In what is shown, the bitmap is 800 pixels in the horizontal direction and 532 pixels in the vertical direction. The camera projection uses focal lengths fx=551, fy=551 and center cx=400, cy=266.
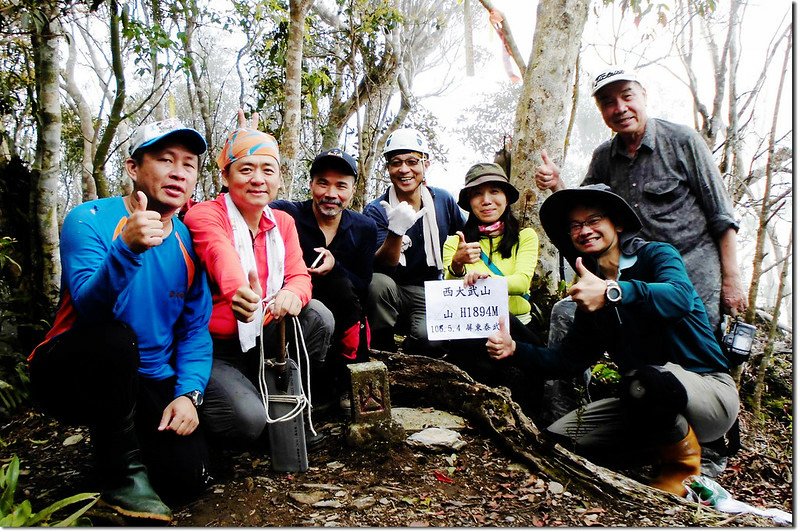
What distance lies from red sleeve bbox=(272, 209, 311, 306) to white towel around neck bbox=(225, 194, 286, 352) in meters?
0.05

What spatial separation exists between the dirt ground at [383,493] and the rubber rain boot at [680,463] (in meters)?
0.31

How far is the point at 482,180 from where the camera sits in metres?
4.20

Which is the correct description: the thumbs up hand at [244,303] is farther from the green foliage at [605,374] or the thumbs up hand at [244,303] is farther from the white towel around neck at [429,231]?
the green foliage at [605,374]

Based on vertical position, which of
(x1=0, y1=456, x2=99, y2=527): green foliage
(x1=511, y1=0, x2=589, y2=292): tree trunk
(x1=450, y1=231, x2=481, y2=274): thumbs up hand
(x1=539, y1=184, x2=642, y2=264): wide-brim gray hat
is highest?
(x1=511, y1=0, x2=589, y2=292): tree trunk

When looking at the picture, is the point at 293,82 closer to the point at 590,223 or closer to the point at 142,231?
the point at 590,223

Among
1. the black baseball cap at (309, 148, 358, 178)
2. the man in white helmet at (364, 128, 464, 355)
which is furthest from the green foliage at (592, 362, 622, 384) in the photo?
the black baseball cap at (309, 148, 358, 178)

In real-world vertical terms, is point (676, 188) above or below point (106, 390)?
above

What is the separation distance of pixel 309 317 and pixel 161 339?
853mm

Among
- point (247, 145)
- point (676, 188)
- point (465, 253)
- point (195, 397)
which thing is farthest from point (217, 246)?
point (676, 188)

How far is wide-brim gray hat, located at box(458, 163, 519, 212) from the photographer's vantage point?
4.22 m

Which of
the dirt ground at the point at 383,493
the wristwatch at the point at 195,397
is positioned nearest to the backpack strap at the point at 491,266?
the dirt ground at the point at 383,493

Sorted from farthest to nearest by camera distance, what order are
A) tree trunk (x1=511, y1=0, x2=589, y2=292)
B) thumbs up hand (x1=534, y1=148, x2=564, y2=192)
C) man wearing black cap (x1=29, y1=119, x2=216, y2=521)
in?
tree trunk (x1=511, y1=0, x2=589, y2=292) < thumbs up hand (x1=534, y1=148, x2=564, y2=192) < man wearing black cap (x1=29, y1=119, x2=216, y2=521)

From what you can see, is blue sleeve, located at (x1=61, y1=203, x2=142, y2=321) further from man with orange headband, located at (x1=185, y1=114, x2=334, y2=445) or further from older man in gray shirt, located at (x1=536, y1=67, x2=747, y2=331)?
older man in gray shirt, located at (x1=536, y1=67, x2=747, y2=331)

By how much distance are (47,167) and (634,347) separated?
5407 millimetres
